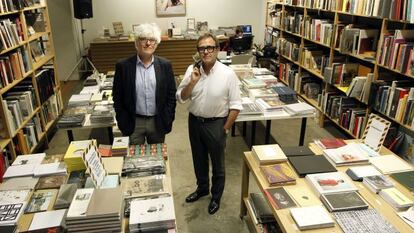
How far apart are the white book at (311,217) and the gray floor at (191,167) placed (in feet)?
3.30

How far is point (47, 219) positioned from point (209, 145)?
1.30m

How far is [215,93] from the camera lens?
2.42 meters

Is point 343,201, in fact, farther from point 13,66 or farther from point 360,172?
point 13,66

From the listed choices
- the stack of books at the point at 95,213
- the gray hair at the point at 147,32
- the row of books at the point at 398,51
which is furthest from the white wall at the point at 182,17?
the stack of books at the point at 95,213

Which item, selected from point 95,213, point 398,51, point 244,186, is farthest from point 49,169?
point 398,51

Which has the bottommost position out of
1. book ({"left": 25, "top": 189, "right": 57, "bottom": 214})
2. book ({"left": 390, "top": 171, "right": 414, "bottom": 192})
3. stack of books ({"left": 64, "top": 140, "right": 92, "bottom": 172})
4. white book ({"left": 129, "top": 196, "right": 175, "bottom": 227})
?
book ({"left": 390, "top": 171, "right": 414, "bottom": 192})

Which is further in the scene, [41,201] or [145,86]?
[145,86]

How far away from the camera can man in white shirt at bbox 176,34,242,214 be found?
2363 mm

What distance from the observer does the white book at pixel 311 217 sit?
169cm

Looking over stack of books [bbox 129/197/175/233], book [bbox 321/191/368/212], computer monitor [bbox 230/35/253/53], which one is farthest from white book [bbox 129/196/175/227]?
computer monitor [bbox 230/35/253/53]

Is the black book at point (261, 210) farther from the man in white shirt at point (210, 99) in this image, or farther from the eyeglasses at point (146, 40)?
the eyeglasses at point (146, 40)

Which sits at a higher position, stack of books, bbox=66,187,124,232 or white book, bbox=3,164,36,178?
stack of books, bbox=66,187,124,232

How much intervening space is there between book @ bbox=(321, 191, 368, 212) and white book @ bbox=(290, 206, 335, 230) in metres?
0.06

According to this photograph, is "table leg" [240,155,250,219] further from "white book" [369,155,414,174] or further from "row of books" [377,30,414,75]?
"row of books" [377,30,414,75]
